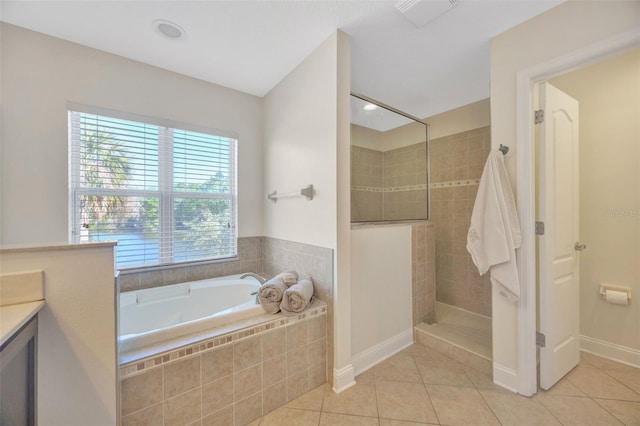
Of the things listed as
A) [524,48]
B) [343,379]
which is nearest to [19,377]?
[343,379]

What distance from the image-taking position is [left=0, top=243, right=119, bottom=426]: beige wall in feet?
3.00

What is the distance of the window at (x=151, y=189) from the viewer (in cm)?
189

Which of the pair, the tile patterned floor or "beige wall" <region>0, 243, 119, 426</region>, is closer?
"beige wall" <region>0, 243, 119, 426</region>

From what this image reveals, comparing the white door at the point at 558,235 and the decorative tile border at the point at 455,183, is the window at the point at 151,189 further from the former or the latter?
the white door at the point at 558,235

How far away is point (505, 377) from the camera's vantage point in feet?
5.39

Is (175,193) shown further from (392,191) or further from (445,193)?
(445,193)

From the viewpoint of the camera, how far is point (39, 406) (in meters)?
0.91

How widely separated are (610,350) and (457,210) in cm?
158

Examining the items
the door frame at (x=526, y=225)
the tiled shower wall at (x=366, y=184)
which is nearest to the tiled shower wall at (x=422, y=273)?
the tiled shower wall at (x=366, y=184)

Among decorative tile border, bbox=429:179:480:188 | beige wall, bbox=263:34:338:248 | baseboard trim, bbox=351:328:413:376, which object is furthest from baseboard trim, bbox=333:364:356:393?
decorative tile border, bbox=429:179:480:188

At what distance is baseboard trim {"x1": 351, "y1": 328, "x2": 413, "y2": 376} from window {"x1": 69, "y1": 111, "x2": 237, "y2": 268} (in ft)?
5.16

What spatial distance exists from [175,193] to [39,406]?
165 cm

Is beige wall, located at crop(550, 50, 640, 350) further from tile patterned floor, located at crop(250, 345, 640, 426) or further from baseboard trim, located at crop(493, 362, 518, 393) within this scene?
baseboard trim, located at crop(493, 362, 518, 393)

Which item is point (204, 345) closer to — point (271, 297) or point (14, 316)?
point (271, 297)
